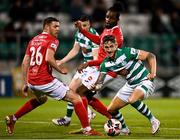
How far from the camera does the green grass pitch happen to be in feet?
38.1

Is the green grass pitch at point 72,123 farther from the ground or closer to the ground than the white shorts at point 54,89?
closer to the ground

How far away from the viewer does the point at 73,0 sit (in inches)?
938

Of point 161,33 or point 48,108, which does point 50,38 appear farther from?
point 161,33

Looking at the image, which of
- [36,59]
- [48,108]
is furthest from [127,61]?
[48,108]

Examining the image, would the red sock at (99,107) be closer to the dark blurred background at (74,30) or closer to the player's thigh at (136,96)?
the player's thigh at (136,96)

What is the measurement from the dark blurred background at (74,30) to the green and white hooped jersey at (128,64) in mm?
9171

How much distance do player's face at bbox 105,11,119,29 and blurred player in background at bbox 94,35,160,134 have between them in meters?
1.49

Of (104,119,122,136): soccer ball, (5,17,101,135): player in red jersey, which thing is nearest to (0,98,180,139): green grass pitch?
(104,119,122,136): soccer ball

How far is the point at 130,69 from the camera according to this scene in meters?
11.9

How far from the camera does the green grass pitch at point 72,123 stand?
11609 mm

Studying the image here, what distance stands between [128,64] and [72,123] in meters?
2.87

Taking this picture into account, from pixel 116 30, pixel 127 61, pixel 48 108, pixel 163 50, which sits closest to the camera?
pixel 127 61

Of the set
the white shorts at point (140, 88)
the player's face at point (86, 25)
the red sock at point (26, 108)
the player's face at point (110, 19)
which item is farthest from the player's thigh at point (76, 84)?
the white shorts at point (140, 88)

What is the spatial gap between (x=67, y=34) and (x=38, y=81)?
1061cm
